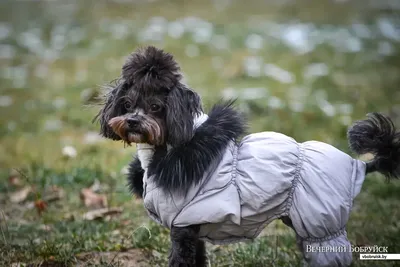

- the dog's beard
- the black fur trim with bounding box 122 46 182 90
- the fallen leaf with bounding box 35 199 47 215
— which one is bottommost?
the fallen leaf with bounding box 35 199 47 215

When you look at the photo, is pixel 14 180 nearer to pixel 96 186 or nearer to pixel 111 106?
pixel 96 186

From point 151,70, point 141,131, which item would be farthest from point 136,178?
point 151,70

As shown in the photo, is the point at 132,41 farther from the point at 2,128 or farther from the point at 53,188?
the point at 53,188

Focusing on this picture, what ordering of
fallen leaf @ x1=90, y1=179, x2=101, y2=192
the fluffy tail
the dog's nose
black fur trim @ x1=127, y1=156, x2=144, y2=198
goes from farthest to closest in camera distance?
1. fallen leaf @ x1=90, y1=179, x2=101, y2=192
2. black fur trim @ x1=127, y1=156, x2=144, y2=198
3. the fluffy tail
4. the dog's nose

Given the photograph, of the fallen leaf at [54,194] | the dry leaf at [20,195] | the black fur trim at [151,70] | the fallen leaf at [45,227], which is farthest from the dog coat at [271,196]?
the dry leaf at [20,195]

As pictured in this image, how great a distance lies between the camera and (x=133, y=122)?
3.24 metres

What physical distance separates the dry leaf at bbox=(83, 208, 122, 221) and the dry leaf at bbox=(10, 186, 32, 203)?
2.20ft

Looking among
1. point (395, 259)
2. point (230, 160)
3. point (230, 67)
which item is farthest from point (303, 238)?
point (230, 67)

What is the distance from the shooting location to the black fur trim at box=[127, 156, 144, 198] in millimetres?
3676

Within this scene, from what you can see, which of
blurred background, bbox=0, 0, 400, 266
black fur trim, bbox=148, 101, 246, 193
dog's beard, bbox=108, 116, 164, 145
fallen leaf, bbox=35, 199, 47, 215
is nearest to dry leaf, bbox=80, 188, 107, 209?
blurred background, bbox=0, 0, 400, 266

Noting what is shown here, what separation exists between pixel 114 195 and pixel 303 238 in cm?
235

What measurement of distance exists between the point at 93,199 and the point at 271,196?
2344 mm

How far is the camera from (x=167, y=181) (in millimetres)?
3285

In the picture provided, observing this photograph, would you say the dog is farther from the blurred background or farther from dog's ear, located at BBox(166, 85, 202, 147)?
the blurred background
